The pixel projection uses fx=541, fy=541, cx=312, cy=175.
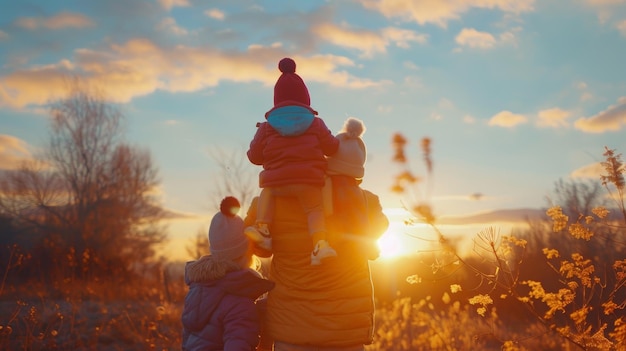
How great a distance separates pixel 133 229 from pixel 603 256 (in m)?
22.3

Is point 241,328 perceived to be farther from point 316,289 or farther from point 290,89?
point 290,89

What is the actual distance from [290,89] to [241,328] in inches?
64.2

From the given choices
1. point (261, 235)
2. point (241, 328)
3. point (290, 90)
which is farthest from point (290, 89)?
point (241, 328)

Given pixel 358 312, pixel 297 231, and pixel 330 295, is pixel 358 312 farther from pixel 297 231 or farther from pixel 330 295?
pixel 297 231

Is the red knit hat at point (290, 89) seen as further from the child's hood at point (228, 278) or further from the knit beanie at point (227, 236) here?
the child's hood at point (228, 278)

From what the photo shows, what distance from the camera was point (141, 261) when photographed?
27.4 meters

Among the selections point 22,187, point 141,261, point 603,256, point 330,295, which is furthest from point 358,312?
point 22,187

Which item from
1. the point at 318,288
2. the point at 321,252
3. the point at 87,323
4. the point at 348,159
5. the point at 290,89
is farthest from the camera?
Result: the point at 87,323

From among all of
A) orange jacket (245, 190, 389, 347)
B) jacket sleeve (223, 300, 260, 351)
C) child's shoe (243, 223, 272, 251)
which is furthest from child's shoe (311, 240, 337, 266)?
jacket sleeve (223, 300, 260, 351)

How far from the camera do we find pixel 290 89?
3.78 m

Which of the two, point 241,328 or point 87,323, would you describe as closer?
point 241,328

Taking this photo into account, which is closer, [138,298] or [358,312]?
[358,312]

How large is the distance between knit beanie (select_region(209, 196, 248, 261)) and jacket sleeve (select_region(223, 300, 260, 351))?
368 millimetres

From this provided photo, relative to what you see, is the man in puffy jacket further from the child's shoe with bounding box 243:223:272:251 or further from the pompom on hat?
the pompom on hat
